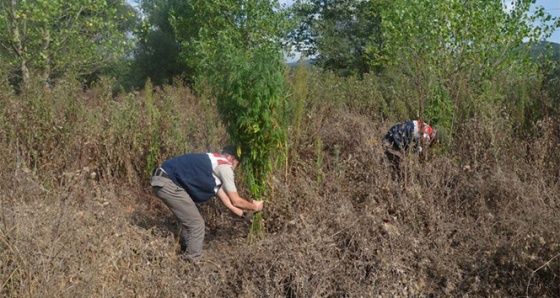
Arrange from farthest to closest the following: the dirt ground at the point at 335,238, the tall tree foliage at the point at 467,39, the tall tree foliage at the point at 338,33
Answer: the tall tree foliage at the point at 338,33, the tall tree foliage at the point at 467,39, the dirt ground at the point at 335,238

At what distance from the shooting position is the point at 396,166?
21.0 feet

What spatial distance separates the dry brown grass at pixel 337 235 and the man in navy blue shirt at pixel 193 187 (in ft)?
0.75

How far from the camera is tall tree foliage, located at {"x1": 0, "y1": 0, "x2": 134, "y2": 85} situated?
10703mm

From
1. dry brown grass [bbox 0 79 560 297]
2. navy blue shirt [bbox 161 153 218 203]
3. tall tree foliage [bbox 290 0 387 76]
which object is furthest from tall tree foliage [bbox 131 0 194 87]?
navy blue shirt [bbox 161 153 218 203]

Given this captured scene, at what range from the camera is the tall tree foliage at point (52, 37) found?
10703 millimetres

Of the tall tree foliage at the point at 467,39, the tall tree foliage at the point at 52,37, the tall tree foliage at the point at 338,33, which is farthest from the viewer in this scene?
the tall tree foliage at the point at 338,33

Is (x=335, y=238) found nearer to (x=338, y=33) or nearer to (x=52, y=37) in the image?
(x=52, y=37)

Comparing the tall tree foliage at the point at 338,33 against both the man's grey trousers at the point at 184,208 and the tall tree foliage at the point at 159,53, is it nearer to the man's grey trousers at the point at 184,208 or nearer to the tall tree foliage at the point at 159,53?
the tall tree foliage at the point at 159,53

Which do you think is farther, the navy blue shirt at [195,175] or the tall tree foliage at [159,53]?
the tall tree foliage at [159,53]

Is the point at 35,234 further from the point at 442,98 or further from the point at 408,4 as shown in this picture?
the point at 408,4

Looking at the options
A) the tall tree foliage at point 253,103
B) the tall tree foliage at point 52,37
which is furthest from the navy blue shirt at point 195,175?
the tall tree foliage at point 52,37

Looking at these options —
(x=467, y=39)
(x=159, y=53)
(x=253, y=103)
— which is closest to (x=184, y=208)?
(x=253, y=103)

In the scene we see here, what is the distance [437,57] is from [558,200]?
13.9 feet

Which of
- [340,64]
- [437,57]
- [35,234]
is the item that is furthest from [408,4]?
[340,64]
